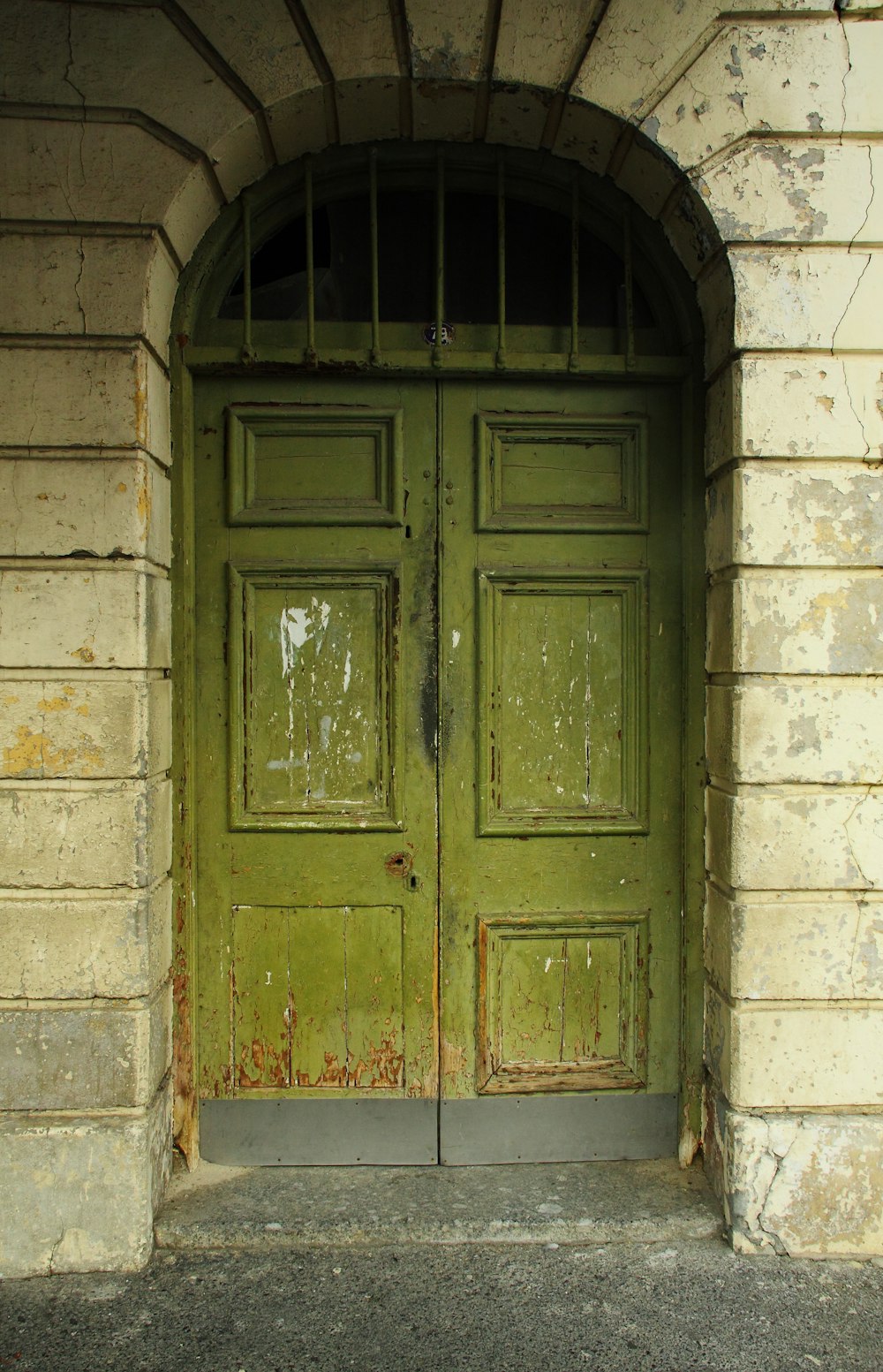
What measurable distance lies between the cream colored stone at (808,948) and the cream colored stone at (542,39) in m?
2.76

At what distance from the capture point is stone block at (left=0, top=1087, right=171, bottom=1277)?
109 inches

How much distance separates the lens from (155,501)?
9.56 feet

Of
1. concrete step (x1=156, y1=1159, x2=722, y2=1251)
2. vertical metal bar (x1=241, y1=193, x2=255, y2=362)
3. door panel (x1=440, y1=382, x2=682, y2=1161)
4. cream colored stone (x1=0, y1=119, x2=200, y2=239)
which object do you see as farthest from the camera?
door panel (x1=440, y1=382, x2=682, y2=1161)

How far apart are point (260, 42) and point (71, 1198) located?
12.1 feet

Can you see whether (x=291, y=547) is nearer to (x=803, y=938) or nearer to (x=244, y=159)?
(x=244, y=159)

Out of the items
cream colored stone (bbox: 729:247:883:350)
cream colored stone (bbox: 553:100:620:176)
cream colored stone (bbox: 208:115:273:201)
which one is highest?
cream colored stone (bbox: 553:100:620:176)

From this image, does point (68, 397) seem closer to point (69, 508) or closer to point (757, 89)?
point (69, 508)

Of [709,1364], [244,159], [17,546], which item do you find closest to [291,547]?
[17,546]

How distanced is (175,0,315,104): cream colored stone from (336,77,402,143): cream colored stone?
0.15 meters

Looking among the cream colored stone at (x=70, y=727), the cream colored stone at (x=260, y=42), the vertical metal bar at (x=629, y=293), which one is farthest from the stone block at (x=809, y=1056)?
the cream colored stone at (x=260, y=42)

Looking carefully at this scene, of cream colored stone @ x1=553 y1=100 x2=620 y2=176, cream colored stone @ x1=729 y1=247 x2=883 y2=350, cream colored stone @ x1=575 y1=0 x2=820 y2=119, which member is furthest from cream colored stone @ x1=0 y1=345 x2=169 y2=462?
cream colored stone @ x1=729 y1=247 x2=883 y2=350

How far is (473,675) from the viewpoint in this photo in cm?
322

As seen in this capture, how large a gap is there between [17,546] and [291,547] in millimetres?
Result: 893

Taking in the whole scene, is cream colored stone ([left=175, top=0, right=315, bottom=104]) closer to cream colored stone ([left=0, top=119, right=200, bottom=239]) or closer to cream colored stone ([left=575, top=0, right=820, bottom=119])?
cream colored stone ([left=0, top=119, right=200, bottom=239])
